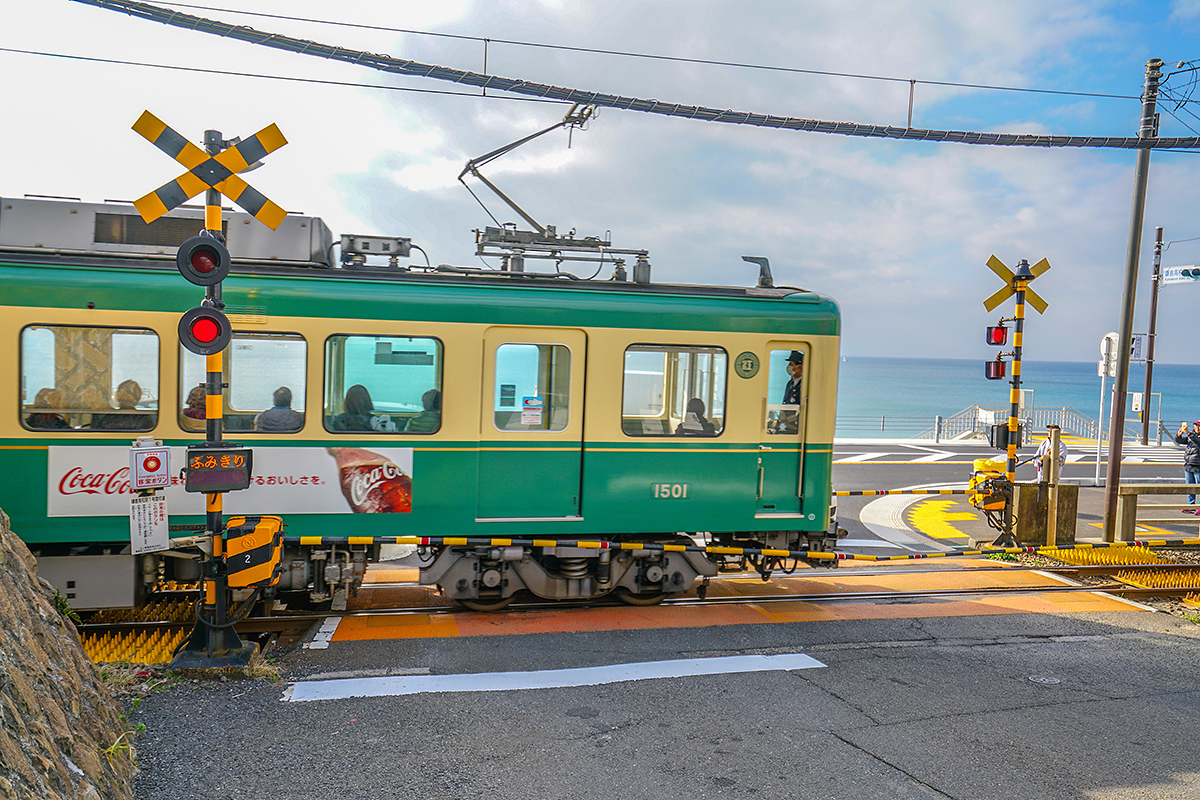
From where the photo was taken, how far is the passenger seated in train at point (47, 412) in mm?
6520

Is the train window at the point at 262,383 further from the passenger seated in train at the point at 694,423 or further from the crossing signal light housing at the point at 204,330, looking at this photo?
the passenger seated in train at the point at 694,423

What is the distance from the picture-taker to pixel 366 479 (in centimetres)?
716

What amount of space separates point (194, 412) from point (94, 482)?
3.13ft

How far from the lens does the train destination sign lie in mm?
5965

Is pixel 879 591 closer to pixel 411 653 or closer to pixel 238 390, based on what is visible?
pixel 411 653

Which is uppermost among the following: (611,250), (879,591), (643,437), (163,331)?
(611,250)

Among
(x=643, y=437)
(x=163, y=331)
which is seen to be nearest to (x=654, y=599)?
(x=643, y=437)

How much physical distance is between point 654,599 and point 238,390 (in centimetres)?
451

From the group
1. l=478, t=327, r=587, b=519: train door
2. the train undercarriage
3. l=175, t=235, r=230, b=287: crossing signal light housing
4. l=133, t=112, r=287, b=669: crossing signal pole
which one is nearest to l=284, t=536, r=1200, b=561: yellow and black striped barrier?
the train undercarriage

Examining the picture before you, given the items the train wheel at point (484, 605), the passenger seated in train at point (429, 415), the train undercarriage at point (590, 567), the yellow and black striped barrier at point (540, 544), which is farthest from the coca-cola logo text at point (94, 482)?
the train wheel at point (484, 605)

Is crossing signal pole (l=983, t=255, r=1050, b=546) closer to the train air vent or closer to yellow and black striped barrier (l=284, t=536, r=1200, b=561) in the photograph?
yellow and black striped barrier (l=284, t=536, r=1200, b=561)

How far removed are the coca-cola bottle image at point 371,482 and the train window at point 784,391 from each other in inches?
142

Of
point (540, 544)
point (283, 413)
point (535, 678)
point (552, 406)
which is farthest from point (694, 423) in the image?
point (283, 413)

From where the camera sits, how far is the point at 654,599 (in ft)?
27.1
